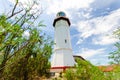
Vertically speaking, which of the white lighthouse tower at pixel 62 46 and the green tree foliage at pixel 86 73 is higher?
the white lighthouse tower at pixel 62 46

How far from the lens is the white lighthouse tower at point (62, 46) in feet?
125

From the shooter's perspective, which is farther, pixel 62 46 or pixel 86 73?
pixel 62 46

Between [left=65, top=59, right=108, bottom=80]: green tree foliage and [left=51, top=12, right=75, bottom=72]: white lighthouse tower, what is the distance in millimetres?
12853

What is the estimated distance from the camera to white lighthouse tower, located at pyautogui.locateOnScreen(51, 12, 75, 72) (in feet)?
125

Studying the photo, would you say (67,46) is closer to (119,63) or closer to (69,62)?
(69,62)

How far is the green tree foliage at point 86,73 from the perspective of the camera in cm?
2050

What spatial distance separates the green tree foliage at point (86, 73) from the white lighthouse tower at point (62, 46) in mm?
12853

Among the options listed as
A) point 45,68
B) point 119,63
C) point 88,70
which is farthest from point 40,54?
point 88,70

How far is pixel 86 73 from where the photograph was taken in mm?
22219

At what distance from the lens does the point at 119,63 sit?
13.7 metres

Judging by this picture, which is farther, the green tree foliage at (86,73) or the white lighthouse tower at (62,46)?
the white lighthouse tower at (62,46)

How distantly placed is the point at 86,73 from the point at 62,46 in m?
17.6

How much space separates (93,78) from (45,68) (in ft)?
17.7

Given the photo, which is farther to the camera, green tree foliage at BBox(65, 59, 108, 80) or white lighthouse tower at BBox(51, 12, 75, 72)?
white lighthouse tower at BBox(51, 12, 75, 72)
